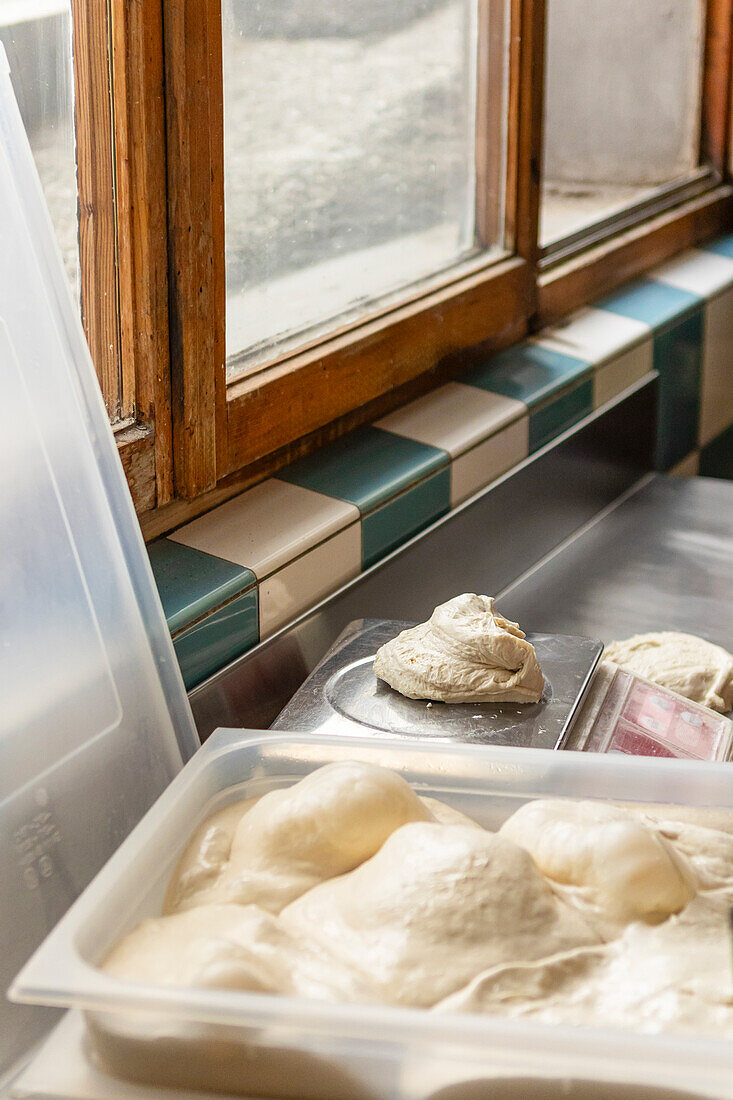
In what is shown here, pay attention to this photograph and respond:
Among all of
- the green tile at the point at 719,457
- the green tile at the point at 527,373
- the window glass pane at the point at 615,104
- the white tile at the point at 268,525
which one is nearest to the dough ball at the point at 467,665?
the white tile at the point at 268,525

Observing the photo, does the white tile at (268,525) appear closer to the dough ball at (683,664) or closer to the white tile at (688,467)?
the dough ball at (683,664)

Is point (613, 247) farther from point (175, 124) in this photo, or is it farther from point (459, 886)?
point (459, 886)

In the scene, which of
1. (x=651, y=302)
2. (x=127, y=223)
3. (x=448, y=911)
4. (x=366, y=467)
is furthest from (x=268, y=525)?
(x=651, y=302)

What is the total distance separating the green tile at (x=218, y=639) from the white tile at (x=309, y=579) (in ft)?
0.07

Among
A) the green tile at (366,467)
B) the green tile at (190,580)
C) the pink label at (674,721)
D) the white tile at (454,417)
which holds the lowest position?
the pink label at (674,721)

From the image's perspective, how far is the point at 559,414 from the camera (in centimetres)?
170

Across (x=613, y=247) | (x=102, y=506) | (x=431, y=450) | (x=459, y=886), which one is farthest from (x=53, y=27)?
(x=613, y=247)

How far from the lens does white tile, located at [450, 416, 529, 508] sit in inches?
58.1

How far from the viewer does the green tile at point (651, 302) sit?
1976 millimetres

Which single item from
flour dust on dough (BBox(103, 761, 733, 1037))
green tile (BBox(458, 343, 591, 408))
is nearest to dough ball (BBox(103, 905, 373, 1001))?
flour dust on dough (BBox(103, 761, 733, 1037))

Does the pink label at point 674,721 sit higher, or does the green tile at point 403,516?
the green tile at point 403,516

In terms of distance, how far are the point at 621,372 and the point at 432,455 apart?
579 millimetres

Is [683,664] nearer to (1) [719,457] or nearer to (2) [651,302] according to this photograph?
(2) [651,302]

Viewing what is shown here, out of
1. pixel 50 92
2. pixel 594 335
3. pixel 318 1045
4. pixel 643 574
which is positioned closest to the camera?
pixel 318 1045
